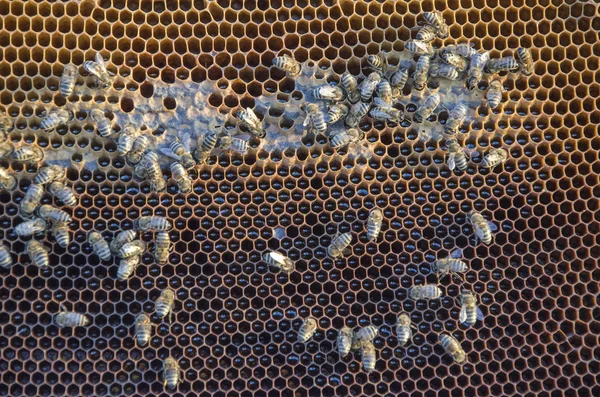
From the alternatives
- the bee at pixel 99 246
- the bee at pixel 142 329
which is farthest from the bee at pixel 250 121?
the bee at pixel 142 329

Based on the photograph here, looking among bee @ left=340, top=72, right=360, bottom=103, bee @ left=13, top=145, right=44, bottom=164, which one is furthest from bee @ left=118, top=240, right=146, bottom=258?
bee @ left=340, top=72, right=360, bottom=103

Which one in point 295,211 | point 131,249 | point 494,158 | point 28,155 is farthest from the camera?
point 295,211

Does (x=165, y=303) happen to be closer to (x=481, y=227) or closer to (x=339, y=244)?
(x=339, y=244)

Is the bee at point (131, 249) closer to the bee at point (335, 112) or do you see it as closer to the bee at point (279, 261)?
the bee at point (279, 261)

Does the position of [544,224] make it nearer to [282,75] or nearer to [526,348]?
[526,348]

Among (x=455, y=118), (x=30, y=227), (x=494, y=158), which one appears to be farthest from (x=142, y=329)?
(x=494, y=158)

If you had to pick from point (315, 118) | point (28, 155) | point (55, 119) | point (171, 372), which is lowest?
point (171, 372)

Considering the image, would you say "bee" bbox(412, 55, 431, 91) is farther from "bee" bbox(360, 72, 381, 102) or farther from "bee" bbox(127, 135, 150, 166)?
"bee" bbox(127, 135, 150, 166)
